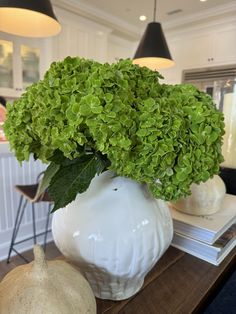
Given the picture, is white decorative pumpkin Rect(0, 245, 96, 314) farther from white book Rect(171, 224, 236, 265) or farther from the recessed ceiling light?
the recessed ceiling light

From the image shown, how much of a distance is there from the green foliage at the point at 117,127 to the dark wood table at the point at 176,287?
0.26 meters

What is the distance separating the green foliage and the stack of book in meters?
0.31

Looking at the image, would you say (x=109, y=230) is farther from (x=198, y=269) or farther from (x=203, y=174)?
(x=198, y=269)

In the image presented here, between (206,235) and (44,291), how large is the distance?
0.49m

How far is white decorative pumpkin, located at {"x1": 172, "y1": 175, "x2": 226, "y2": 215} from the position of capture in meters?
0.74

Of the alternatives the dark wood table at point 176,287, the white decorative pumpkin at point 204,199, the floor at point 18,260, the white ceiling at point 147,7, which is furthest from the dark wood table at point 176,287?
the white ceiling at point 147,7

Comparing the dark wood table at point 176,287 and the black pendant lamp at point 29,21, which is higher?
the black pendant lamp at point 29,21

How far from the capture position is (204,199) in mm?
750

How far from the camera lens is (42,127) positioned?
405 mm

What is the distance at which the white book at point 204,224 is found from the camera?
68 centimetres

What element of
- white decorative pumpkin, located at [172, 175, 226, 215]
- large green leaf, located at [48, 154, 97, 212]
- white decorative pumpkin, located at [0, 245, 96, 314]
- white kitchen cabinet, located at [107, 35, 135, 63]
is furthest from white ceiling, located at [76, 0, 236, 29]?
white decorative pumpkin, located at [0, 245, 96, 314]

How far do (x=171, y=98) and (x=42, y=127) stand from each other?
24 cm

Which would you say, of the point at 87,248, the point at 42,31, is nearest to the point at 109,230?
the point at 87,248

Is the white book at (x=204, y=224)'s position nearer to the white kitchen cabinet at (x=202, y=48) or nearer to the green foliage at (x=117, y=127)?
the green foliage at (x=117, y=127)
